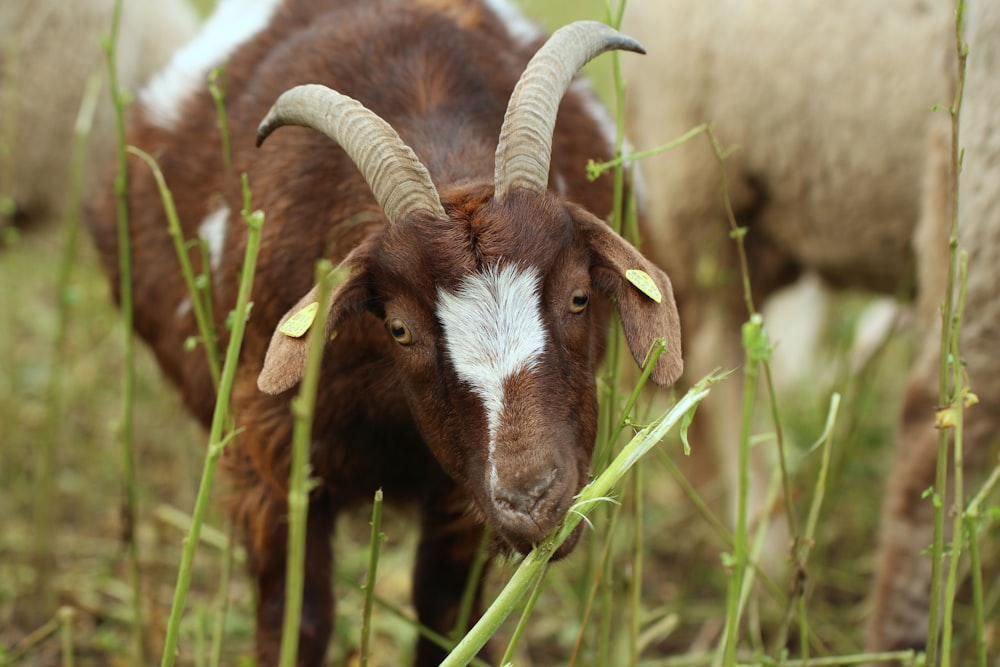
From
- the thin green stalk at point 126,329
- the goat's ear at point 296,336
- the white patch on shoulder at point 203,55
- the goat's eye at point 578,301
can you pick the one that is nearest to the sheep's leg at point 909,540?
the goat's eye at point 578,301

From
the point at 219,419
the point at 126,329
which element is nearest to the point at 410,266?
the point at 219,419

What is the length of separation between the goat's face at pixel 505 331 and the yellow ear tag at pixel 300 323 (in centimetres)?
2

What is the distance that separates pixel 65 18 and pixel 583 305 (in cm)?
327

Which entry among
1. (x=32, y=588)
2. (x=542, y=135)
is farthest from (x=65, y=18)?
(x=542, y=135)

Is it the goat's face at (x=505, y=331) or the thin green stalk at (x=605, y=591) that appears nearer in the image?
the goat's face at (x=505, y=331)

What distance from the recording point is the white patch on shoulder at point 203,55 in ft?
12.5

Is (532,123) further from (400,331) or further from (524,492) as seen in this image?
A: (524,492)

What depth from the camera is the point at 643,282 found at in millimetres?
2500

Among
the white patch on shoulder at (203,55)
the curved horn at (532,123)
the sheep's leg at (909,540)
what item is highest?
the white patch on shoulder at (203,55)

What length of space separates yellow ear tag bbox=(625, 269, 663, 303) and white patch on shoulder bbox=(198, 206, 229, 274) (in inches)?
51.9

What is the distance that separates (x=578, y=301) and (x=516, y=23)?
62.1 inches

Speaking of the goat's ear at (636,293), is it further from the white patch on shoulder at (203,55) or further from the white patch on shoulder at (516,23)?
the white patch on shoulder at (203,55)

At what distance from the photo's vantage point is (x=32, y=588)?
4.30 m

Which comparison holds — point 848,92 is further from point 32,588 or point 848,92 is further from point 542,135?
point 32,588
